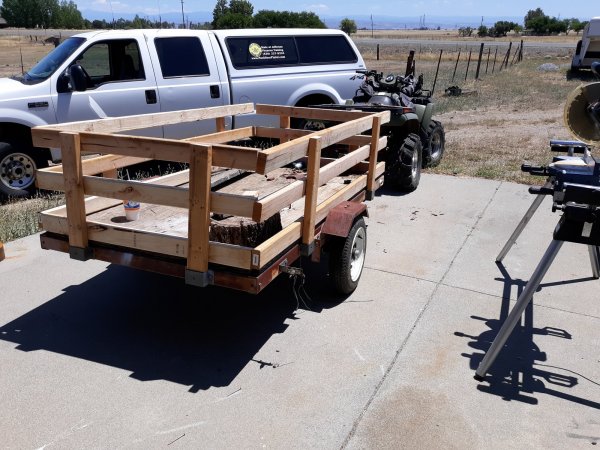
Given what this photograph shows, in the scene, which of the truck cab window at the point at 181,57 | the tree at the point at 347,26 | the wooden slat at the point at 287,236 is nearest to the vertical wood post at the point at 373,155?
the wooden slat at the point at 287,236

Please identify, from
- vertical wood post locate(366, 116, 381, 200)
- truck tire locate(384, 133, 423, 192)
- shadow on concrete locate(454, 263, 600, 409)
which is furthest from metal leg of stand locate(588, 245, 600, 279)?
truck tire locate(384, 133, 423, 192)

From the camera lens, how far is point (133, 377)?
11.9 ft

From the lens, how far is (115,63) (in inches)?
317

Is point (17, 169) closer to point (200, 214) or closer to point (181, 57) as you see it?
point (181, 57)

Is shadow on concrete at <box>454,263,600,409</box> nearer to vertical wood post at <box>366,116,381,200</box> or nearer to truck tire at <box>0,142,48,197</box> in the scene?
vertical wood post at <box>366,116,381,200</box>

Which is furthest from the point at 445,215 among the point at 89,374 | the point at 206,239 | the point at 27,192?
the point at 27,192

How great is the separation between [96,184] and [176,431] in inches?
65.7

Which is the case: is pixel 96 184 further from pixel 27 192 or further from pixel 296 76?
pixel 296 76

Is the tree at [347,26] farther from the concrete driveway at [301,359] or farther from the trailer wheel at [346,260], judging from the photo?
the trailer wheel at [346,260]

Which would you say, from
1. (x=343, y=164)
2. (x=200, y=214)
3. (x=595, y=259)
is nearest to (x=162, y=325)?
(x=200, y=214)

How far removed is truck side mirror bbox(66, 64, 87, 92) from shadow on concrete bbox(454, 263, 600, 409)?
18.7ft

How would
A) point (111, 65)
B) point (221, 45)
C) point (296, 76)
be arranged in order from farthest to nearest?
1. point (296, 76)
2. point (221, 45)
3. point (111, 65)

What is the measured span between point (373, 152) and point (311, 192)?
1.61 meters

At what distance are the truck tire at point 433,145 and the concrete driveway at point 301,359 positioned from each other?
3674 millimetres
